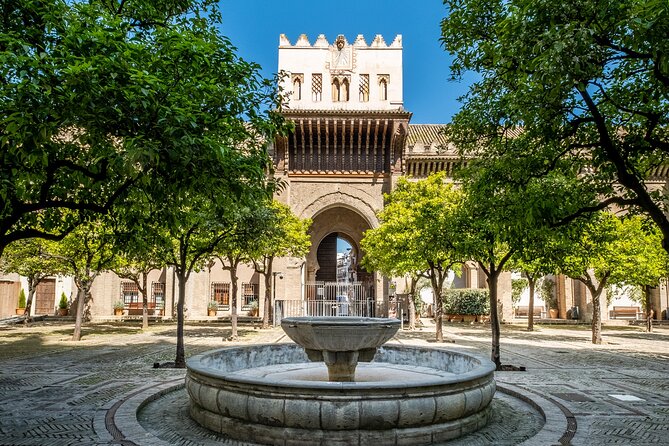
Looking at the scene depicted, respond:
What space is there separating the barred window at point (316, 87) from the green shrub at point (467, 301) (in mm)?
14638

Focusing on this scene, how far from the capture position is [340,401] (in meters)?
5.78

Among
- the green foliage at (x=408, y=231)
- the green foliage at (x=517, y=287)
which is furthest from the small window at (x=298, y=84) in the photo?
the green foliage at (x=517, y=287)

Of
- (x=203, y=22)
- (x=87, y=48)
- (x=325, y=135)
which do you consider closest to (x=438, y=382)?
(x=87, y=48)

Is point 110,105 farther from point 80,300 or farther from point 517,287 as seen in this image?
point 517,287

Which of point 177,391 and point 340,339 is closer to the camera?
point 340,339

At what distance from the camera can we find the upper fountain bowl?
22.8ft

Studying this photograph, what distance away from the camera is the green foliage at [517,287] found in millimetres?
36088

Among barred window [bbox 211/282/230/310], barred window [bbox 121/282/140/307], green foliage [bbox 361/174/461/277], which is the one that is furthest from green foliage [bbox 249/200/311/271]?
barred window [bbox 121/282/140/307]

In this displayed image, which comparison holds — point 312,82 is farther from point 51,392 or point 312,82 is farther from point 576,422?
point 576,422

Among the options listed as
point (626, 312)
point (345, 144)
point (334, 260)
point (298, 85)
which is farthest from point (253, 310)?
point (626, 312)

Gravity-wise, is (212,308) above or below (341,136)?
below

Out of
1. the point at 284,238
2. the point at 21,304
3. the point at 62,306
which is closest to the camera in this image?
the point at 284,238

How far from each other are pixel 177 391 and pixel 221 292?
93.0 feet

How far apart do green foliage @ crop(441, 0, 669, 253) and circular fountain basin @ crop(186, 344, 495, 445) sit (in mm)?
3378
